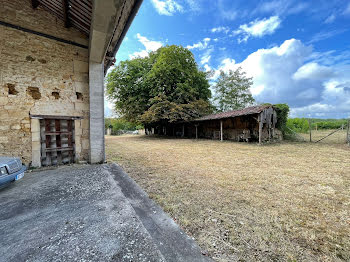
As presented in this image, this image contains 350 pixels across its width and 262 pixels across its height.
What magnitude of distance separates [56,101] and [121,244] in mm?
4599

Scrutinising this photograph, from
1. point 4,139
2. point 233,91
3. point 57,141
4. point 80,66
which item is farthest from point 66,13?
point 233,91

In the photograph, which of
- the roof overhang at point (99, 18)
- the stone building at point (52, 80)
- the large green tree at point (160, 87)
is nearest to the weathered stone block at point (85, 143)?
the stone building at point (52, 80)

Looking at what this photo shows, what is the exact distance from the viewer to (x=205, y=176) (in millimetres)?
3809

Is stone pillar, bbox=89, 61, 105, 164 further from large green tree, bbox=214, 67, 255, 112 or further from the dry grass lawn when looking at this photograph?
large green tree, bbox=214, 67, 255, 112

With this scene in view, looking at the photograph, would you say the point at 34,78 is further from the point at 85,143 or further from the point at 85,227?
the point at 85,227

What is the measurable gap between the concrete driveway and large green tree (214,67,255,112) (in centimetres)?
2613

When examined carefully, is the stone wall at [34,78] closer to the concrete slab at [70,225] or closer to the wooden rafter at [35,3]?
the wooden rafter at [35,3]

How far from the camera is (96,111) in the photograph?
4535mm

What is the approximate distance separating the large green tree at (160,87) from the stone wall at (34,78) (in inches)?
397

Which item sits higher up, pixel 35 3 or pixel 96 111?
pixel 35 3

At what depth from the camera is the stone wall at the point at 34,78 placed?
367cm

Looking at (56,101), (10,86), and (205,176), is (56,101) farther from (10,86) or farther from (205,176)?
(205,176)

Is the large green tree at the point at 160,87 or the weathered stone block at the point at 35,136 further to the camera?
the large green tree at the point at 160,87

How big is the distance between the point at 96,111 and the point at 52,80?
145 cm
